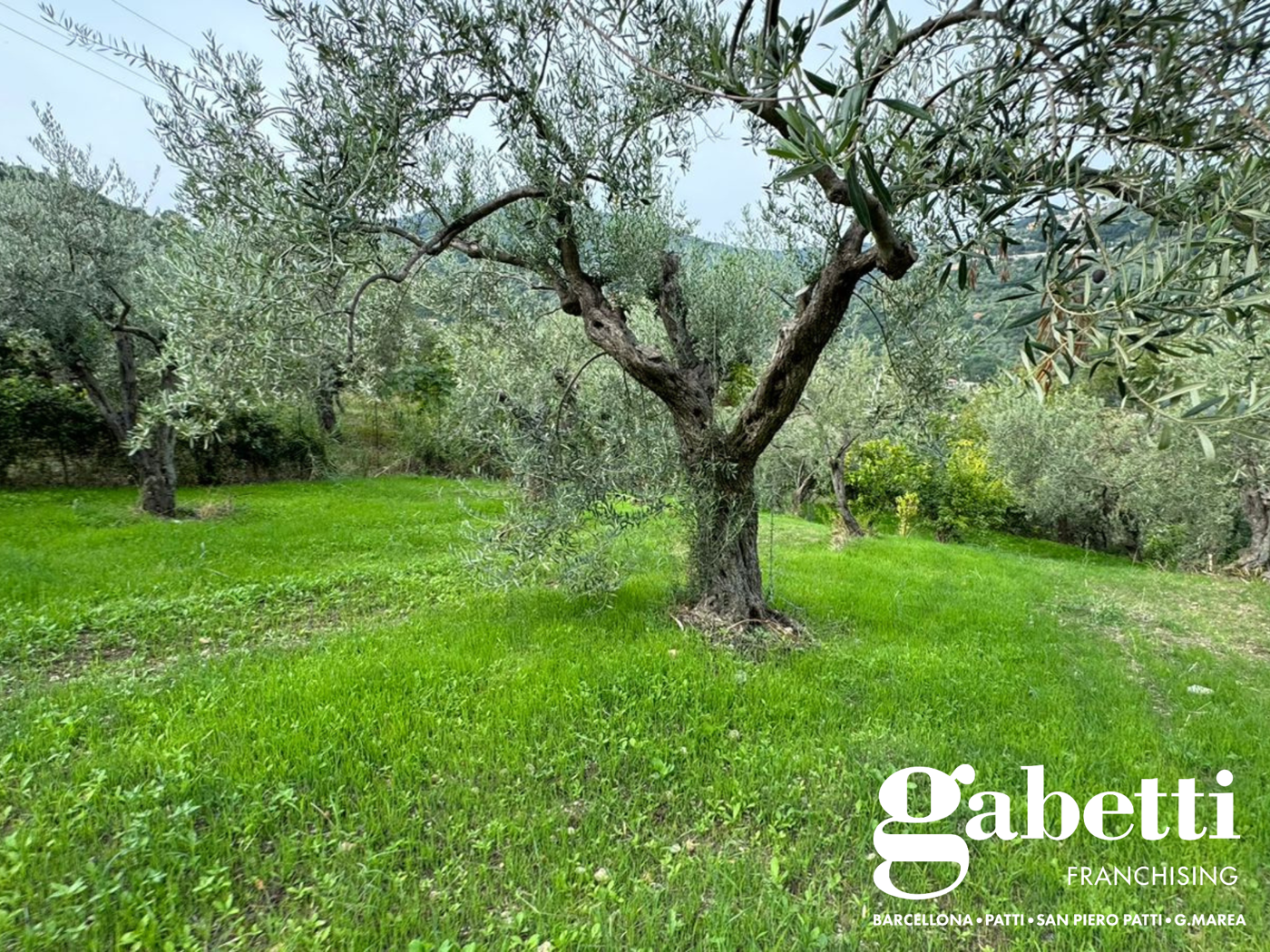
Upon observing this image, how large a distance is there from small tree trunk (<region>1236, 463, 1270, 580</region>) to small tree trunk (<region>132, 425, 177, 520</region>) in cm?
2346

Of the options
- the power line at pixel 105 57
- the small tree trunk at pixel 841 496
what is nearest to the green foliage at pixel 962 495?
the small tree trunk at pixel 841 496

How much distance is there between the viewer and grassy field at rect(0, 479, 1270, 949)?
2342mm

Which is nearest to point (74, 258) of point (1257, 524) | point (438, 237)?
point (438, 237)

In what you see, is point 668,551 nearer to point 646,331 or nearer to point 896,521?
point 646,331

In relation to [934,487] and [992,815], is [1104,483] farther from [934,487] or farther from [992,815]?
[992,815]

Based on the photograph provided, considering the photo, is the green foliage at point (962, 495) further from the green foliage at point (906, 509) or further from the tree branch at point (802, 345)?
the tree branch at point (802, 345)

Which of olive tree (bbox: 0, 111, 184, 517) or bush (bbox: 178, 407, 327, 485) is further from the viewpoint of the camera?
bush (bbox: 178, 407, 327, 485)

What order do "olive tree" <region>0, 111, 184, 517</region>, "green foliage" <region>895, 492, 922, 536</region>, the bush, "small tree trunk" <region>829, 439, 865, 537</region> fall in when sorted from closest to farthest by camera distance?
"olive tree" <region>0, 111, 184, 517</region> → "small tree trunk" <region>829, 439, 865, 537</region> → the bush → "green foliage" <region>895, 492, 922, 536</region>

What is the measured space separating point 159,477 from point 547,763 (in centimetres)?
1236

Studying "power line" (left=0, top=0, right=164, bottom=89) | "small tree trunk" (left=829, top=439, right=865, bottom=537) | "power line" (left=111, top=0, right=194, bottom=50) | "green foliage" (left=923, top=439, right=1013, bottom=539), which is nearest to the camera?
"power line" (left=0, top=0, right=164, bottom=89)

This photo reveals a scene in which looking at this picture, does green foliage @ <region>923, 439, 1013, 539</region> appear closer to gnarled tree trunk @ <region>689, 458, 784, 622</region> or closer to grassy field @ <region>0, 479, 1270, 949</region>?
grassy field @ <region>0, 479, 1270, 949</region>

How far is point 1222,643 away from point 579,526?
8.01 m

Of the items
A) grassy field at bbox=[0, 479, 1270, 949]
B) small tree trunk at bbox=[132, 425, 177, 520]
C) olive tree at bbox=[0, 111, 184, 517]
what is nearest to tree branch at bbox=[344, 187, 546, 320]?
grassy field at bbox=[0, 479, 1270, 949]

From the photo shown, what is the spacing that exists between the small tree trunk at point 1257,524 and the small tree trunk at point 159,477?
77.0 ft
